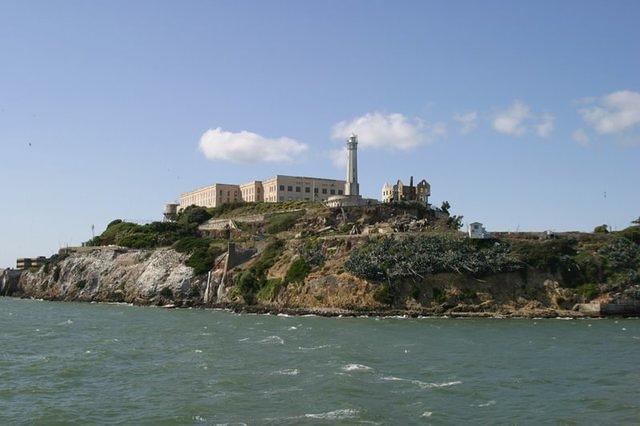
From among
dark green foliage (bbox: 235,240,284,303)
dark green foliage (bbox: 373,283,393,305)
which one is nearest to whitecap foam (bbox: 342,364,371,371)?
dark green foliage (bbox: 373,283,393,305)

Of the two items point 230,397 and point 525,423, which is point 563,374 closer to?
point 525,423

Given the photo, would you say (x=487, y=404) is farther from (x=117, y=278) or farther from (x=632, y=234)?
(x=117, y=278)

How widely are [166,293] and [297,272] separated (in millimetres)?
20577

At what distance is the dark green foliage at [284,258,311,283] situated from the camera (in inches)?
3087

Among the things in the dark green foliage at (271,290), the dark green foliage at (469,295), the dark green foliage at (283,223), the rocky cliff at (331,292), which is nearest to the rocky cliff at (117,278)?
the rocky cliff at (331,292)

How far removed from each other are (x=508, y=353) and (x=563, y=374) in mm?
7216

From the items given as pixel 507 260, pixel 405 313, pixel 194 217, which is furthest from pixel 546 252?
pixel 194 217

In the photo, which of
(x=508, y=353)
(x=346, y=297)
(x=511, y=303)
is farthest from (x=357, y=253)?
(x=508, y=353)

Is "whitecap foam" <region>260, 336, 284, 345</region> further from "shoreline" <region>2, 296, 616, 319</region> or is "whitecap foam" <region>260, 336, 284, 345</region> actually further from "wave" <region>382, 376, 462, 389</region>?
"shoreline" <region>2, 296, 616, 319</region>

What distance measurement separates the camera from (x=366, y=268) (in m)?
73.3

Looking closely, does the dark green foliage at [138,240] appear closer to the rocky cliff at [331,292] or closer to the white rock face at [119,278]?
the white rock face at [119,278]

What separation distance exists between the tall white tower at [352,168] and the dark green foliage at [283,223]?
10370 millimetres

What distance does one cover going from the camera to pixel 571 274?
237 ft

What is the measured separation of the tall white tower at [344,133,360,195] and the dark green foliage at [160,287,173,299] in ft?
125
